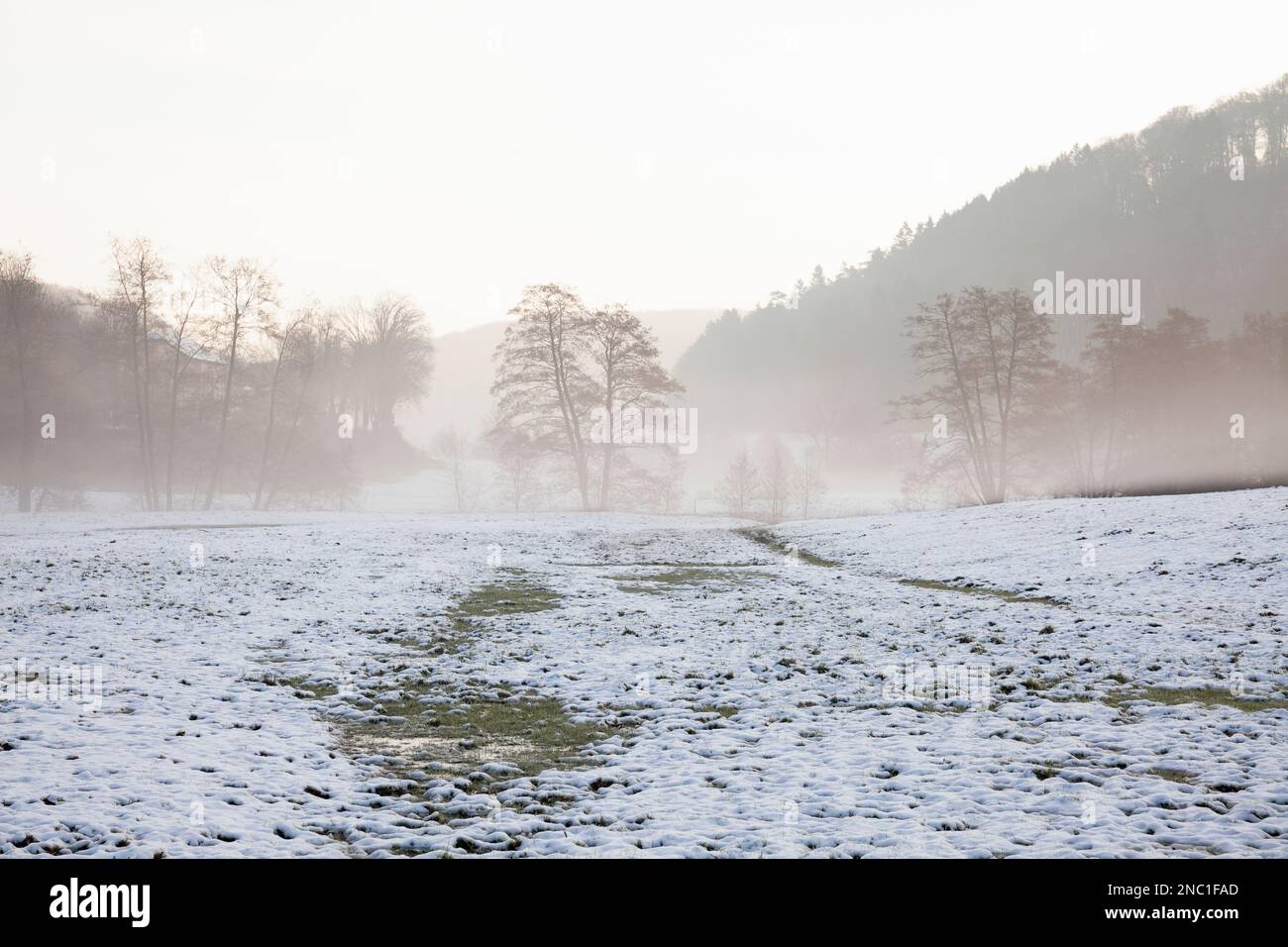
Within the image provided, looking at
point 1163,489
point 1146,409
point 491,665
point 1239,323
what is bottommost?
point 491,665

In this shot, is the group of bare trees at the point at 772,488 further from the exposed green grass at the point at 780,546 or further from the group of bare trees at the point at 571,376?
the exposed green grass at the point at 780,546

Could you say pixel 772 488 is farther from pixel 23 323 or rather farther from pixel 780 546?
pixel 23 323

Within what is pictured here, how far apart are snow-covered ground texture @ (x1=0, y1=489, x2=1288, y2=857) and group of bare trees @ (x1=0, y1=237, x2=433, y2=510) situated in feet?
94.9

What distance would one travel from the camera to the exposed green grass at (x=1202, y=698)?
8570mm

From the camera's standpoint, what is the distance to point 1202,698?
29.5 feet

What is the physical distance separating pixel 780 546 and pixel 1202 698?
2243cm

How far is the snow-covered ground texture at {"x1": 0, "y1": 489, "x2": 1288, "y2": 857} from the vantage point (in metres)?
5.68

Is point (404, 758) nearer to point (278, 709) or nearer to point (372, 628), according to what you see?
point (278, 709)

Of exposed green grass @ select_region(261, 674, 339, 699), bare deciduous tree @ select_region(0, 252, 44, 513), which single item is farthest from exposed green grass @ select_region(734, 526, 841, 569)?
bare deciduous tree @ select_region(0, 252, 44, 513)

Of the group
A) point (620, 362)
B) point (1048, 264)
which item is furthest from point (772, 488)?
point (1048, 264)

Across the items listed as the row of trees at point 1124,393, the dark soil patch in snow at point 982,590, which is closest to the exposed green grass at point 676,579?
the dark soil patch in snow at point 982,590
